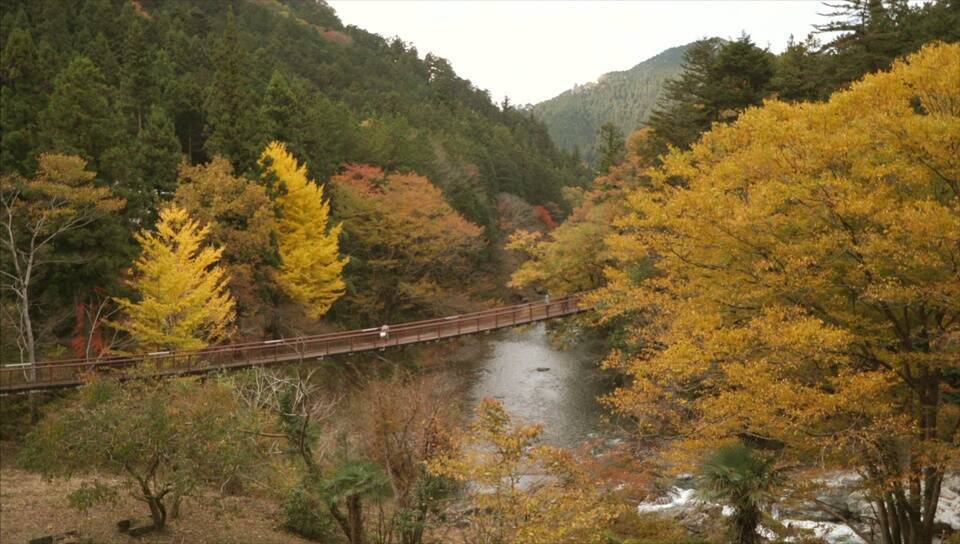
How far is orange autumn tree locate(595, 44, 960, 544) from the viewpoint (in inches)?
342

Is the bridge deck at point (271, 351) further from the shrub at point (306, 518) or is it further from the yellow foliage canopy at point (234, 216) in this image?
the shrub at point (306, 518)

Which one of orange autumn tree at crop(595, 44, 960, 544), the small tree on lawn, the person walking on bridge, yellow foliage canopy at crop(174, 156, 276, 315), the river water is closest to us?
orange autumn tree at crop(595, 44, 960, 544)

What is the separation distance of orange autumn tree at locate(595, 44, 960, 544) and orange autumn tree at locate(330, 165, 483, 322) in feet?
66.0

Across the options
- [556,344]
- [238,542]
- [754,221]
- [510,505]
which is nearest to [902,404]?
[754,221]

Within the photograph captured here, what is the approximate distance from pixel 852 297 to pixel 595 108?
176862 millimetres

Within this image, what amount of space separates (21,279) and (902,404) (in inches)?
758

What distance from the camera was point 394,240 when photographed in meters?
30.1

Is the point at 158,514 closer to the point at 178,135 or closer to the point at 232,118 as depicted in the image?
the point at 232,118

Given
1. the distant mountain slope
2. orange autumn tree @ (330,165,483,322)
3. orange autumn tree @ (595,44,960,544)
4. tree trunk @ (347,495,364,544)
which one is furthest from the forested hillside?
the distant mountain slope

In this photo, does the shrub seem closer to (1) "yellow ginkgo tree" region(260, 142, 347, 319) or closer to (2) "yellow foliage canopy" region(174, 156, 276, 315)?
(2) "yellow foliage canopy" region(174, 156, 276, 315)

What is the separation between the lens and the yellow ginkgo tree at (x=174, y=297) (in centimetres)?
1712

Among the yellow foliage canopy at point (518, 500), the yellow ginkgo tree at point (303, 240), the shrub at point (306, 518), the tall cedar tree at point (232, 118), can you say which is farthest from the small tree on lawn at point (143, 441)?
the tall cedar tree at point (232, 118)

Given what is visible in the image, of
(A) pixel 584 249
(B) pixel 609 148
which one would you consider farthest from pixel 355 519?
(B) pixel 609 148

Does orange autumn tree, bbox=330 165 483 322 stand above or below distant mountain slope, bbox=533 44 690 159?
below
